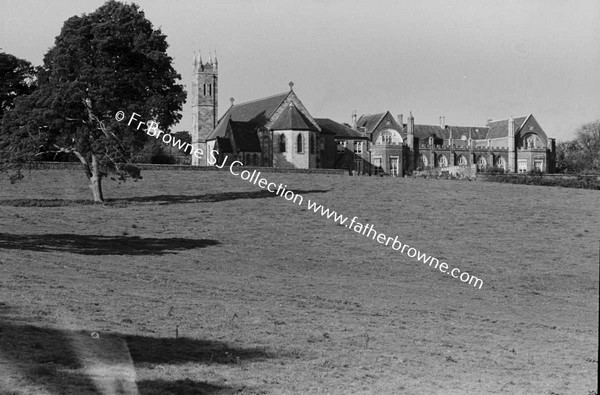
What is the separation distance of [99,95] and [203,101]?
59002mm

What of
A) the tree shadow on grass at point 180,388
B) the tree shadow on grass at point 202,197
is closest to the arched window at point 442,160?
the tree shadow on grass at point 202,197

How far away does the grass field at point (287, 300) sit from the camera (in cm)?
1277

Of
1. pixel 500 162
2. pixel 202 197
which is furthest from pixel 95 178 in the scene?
→ pixel 500 162

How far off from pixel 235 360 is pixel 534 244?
26.1 meters

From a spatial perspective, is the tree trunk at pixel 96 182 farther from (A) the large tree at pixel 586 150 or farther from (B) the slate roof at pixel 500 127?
(B) the slate roof at pixel 500 127

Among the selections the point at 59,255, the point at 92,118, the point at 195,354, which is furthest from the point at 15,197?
the point at 195,354

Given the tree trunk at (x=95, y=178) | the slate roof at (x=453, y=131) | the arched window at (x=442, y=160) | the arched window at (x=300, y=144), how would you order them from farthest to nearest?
the slate roof at (x=453, y=131) < the arched window at (x=442, y=160) < the arched window at (x=300, y=144) < the tree trunk at (x=95, y=178)

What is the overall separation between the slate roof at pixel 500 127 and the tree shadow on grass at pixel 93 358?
375ft

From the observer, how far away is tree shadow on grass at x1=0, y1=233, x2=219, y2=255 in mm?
28641

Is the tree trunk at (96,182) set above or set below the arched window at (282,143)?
below

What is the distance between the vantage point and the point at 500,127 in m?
127

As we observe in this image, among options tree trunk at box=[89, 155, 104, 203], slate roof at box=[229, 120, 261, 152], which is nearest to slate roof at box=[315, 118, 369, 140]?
slate roof at box=[229, 120, 261, 152]

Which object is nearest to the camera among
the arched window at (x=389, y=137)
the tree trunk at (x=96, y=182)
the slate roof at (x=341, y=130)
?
the tree trunk at (x=96, y=182)

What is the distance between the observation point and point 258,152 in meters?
92.2
